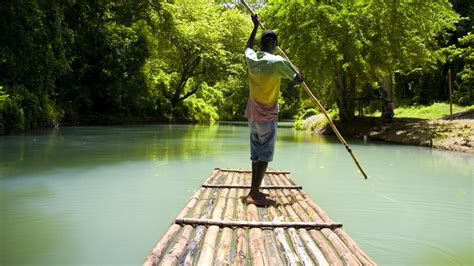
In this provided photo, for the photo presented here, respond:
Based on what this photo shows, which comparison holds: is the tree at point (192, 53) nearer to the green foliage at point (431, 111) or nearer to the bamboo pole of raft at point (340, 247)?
the green foliage at point (431, 111)

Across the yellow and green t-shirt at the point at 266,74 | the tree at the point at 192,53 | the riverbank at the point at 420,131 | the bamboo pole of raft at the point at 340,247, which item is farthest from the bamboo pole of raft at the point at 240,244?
the tree at the point at 192,53

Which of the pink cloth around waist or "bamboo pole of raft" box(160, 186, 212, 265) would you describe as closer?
"bamboo pole of raft" box(160, 186, 212, 265)

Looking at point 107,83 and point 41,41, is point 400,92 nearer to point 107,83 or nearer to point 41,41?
point 107,83

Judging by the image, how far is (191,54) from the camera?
3453 centimetres

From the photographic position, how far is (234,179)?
22.9 feet

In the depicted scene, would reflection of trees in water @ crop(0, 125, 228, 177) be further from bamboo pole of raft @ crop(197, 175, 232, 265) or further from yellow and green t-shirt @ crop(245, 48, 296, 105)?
yellow and green t-shirt @ crop(245, 48, 296, 105)

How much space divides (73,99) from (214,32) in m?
11.4

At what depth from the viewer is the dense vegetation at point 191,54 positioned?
1722cm

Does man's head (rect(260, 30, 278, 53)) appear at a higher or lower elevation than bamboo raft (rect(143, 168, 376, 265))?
higher

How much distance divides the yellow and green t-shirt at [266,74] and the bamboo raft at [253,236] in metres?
1.20

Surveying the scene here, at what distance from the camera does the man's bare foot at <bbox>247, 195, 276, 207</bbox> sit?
5070mm

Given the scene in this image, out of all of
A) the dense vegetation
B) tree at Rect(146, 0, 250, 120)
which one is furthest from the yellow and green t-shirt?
tree at Rect(146, 0, 250, 120)

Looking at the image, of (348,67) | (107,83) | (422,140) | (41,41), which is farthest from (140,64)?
(422,140)

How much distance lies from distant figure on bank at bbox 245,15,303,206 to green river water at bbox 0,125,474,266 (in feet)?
3.82
